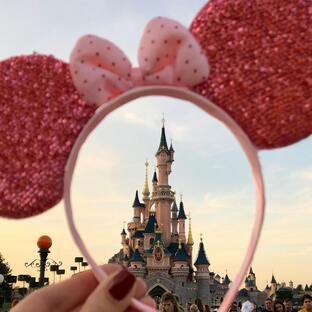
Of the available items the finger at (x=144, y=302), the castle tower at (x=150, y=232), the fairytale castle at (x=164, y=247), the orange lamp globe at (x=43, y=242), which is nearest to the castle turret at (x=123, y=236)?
the fairytale castle at (x=164, y=247)

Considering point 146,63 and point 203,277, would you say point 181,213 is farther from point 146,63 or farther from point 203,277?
point 146,63

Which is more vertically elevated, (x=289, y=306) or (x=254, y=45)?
(x=254, y=45)

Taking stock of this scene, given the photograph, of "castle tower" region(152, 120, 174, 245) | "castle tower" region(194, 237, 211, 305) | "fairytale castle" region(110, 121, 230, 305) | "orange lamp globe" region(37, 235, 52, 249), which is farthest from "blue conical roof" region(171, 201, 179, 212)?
"orange lamp globe" region(37, 235, 52, 249)

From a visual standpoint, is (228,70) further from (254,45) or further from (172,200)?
(172,200)

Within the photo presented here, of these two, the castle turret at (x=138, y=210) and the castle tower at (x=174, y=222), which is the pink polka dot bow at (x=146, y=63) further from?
the castle turret at (x=138, y=210)

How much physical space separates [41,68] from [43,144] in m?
0.23

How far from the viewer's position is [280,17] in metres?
1.49

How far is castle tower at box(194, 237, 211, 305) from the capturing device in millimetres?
43750

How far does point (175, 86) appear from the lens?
144 centimetres

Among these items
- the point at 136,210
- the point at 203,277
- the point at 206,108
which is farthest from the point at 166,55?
the point at 136,210

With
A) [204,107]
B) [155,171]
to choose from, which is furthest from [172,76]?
[155,171]

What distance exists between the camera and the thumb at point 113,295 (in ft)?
4.10

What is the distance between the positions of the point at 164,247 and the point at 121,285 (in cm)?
4338

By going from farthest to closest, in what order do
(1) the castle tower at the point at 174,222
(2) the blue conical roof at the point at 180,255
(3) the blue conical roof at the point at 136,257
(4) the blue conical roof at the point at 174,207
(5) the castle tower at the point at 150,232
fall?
(4) the blue conical roof at the point at 174,207
(1) the castle tower at the point at 174,222
(5) the castle tower at the point at 150,232
(2) the blue conical roof at the point at 180,255
(3) the blue conical roof at the point at 136,257
